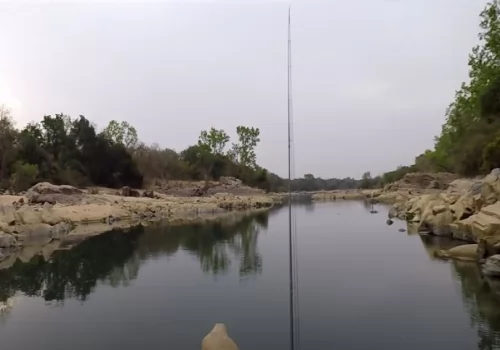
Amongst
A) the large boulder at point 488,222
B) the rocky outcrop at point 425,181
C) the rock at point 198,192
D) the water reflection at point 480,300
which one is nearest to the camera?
the water reflection at point 480,300

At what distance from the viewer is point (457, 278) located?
13.4 metres

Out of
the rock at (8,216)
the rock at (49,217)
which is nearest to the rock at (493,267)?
the rock at (8,216)

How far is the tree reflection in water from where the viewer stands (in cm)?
1418

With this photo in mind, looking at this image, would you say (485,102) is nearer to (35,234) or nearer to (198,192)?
(35,234)

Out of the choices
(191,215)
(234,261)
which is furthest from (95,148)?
(234,261)

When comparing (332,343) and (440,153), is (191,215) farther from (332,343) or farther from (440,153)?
(440,153)

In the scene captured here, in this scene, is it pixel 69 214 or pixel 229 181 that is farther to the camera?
pixel 229 181

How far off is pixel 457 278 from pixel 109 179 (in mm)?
43927

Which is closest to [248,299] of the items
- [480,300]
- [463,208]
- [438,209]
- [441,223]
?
[480,300]

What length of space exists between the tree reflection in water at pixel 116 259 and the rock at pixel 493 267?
6.72 m

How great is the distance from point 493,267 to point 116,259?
13.2 meters

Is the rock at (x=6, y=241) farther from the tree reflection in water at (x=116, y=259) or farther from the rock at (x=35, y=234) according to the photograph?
the tree reflection in water at (x=116, y=259)

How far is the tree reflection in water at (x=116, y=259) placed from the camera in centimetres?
1418

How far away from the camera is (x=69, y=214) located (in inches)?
1204
